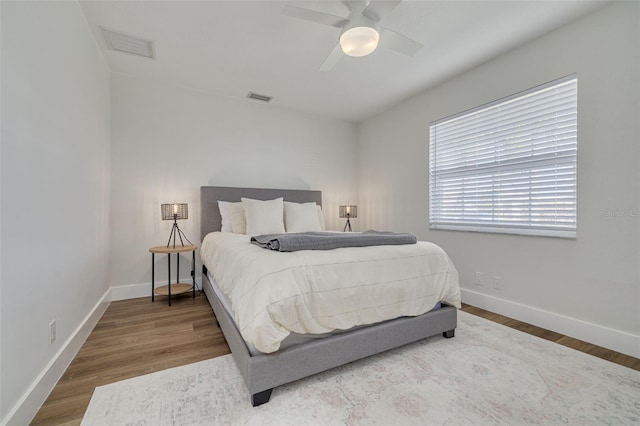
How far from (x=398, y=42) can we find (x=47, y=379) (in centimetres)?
315

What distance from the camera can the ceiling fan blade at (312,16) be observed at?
1.76m

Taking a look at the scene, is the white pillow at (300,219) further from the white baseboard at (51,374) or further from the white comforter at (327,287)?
the white baseboard at (51,374)

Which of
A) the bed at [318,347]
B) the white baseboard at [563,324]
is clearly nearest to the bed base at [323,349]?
the bed at [318,347]

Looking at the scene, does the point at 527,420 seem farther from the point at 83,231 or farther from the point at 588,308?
the point at 83,231

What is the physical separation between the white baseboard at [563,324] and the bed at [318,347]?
0.93m

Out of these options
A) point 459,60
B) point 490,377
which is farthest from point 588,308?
point 459,60

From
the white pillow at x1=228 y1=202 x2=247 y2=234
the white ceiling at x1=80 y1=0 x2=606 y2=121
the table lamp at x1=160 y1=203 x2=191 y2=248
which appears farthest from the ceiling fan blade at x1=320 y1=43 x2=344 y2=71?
the table lamp at x1=160 y1=203 x2=191 y2=248

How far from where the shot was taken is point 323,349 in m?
1.57

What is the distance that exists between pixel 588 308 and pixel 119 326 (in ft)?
13.1

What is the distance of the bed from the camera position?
1.40 meters

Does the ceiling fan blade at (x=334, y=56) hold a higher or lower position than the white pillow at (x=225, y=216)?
higher

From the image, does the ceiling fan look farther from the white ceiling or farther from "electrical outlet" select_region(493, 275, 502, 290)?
"electrical outlet" select_region(493, 275, 502, 290)

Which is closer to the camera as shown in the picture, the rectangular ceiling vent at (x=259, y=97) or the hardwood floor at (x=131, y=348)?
the hardwood floor at (x=131, y=348)

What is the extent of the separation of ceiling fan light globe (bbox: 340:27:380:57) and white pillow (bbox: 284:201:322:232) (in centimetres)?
202
